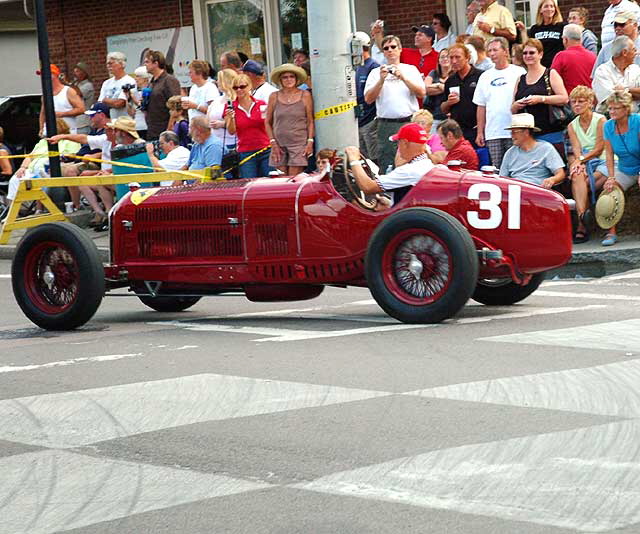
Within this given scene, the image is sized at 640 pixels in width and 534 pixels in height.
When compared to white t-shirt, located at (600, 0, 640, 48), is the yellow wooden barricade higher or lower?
lower

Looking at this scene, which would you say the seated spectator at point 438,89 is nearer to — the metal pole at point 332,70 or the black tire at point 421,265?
the metal pole at point 332,70

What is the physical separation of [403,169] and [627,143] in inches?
183

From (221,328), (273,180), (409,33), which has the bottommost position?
(221,328)

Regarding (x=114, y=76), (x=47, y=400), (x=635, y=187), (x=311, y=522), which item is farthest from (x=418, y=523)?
(x=114, y=76)

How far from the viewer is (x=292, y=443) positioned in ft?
20.1

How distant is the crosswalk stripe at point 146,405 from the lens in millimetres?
6691

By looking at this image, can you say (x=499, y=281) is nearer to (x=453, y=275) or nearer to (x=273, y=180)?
(x=453, y=275)

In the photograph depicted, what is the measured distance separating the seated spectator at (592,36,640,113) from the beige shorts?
3.38 m

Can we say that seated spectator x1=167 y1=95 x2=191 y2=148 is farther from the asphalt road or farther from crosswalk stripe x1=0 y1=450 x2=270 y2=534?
crosswalk stripe x1=0 y1=450 x2=270 y2=534

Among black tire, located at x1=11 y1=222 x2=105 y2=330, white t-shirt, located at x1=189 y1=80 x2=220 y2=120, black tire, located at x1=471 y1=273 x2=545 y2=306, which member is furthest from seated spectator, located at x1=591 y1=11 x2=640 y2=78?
black tire, located at x1=11 y1=222 x2=105 y2=330

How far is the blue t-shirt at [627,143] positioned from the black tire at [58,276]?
592cm

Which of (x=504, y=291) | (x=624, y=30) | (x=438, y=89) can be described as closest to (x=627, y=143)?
(x=624, y=30)

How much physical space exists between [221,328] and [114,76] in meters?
11.2

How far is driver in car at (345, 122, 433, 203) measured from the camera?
1022cm
